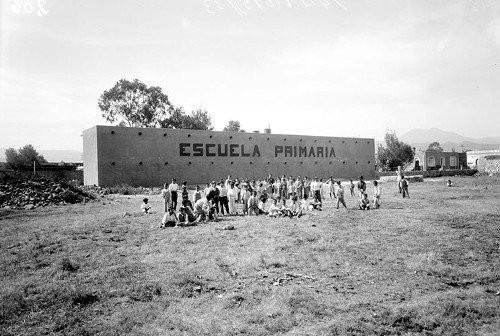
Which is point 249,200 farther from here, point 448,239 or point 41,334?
point 41,334

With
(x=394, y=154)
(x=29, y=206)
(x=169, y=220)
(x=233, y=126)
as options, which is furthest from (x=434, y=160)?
(x=29, y=206)

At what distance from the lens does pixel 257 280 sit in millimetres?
7613

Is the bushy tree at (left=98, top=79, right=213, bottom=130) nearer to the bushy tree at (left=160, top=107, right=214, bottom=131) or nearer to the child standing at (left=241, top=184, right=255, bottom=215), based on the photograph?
the bushy tree at (left=160, top=107, right=214, bottom=131)

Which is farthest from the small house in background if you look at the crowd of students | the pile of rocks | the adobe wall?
the pile of rocks

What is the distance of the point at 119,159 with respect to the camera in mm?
31375

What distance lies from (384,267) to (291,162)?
32.4 metres

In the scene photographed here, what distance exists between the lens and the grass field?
5.82m

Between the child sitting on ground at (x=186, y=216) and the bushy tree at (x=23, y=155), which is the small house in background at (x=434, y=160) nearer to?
the child sitting on ground at (x=186, y=216)

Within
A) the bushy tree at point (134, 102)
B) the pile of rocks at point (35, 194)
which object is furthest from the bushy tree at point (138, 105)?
the pile of rocks at point (35, 194)

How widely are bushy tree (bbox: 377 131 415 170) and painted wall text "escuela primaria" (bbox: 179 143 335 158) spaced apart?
1222 inches

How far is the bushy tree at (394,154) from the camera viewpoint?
68438 millimetres

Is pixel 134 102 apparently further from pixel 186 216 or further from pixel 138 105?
pixel 186 216

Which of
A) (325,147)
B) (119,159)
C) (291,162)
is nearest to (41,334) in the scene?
(119,159)

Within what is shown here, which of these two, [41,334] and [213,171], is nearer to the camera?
[41,334]
